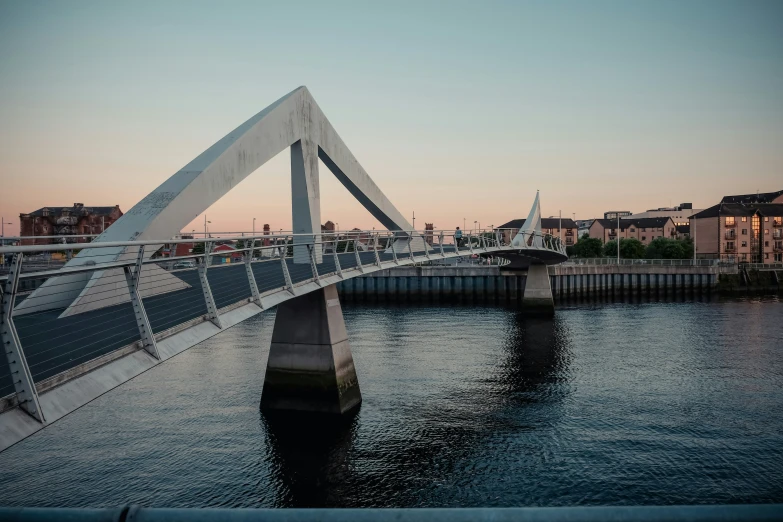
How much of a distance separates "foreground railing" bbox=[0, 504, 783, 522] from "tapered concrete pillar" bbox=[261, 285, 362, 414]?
17.5 meters

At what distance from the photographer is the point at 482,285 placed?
62.8 metres

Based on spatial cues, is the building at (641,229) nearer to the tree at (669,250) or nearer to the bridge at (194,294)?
the tree at (669,250)

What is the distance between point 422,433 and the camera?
17.4 metres

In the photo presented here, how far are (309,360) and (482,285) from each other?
45105 mm

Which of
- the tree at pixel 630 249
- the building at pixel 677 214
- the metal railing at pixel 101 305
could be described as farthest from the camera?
the building at pixel 677 214

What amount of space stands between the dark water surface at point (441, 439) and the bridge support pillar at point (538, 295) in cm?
1876

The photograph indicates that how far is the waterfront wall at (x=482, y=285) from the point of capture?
62281 mm

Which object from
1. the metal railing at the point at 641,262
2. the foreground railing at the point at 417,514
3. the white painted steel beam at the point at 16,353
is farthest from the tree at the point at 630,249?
the foreground railing at the point at 417,514

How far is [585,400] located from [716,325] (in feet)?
80.9

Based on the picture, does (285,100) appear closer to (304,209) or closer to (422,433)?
(304,209)

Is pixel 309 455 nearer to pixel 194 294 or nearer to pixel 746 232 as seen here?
pixel 194 294

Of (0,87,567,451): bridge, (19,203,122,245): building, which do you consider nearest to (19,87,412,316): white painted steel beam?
(0,87,567,451): bridge

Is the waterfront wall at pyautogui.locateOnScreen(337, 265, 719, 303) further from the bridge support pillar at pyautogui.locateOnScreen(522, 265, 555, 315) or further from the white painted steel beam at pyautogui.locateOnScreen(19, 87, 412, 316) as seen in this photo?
the white painted steel beam at pyautogui.locateOnScreen(19, 87, 412, 316)

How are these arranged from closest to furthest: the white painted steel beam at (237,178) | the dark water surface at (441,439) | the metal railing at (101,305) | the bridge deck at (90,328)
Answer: the metal railing at (101,305) → the bridge deck at (90,328) → the white painted steel beam at (237,178) → the dark water surface at (441,439)
